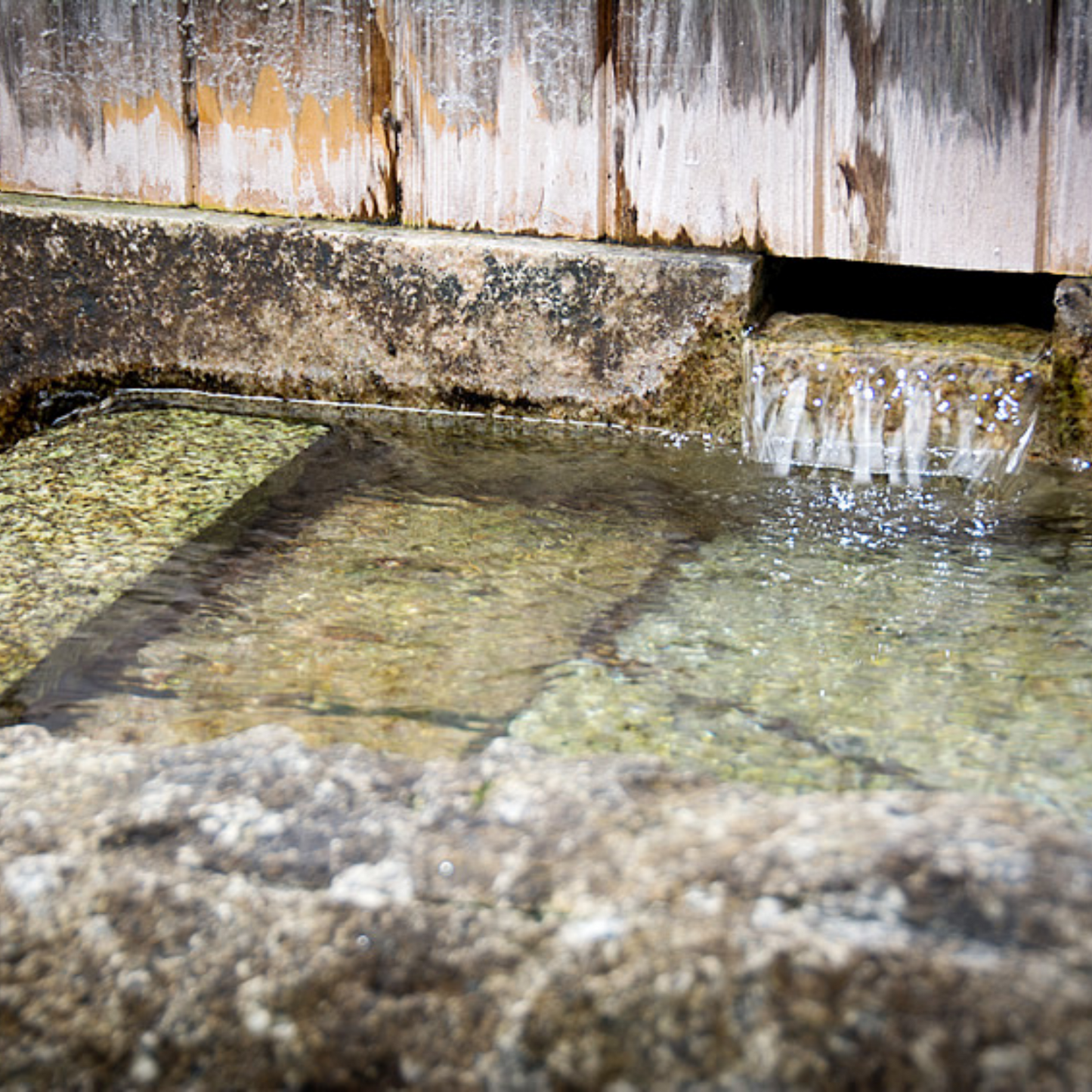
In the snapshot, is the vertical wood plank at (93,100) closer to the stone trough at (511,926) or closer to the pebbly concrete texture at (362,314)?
the pebbly concrete texture at (362,314)

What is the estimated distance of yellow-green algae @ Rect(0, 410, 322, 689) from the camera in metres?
1.56

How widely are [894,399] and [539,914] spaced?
4.44ft

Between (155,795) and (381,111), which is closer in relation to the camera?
(155,795)

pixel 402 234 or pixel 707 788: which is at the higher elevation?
pixel 402 234

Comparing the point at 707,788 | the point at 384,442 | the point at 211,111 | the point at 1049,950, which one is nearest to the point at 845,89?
the point at 384,442

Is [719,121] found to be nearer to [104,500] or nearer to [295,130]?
[295,130]

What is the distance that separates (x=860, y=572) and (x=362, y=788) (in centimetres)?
82

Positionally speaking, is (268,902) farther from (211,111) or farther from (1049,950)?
(211,111)

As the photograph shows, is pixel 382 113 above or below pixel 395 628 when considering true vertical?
above

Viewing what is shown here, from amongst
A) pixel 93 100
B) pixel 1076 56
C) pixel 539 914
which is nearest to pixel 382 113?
pixel 93 100

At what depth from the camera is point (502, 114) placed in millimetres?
2223

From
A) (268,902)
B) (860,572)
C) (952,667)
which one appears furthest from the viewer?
(860,572)

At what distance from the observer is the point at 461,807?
109 cm

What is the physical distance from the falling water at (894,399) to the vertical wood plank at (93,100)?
1.20 m
